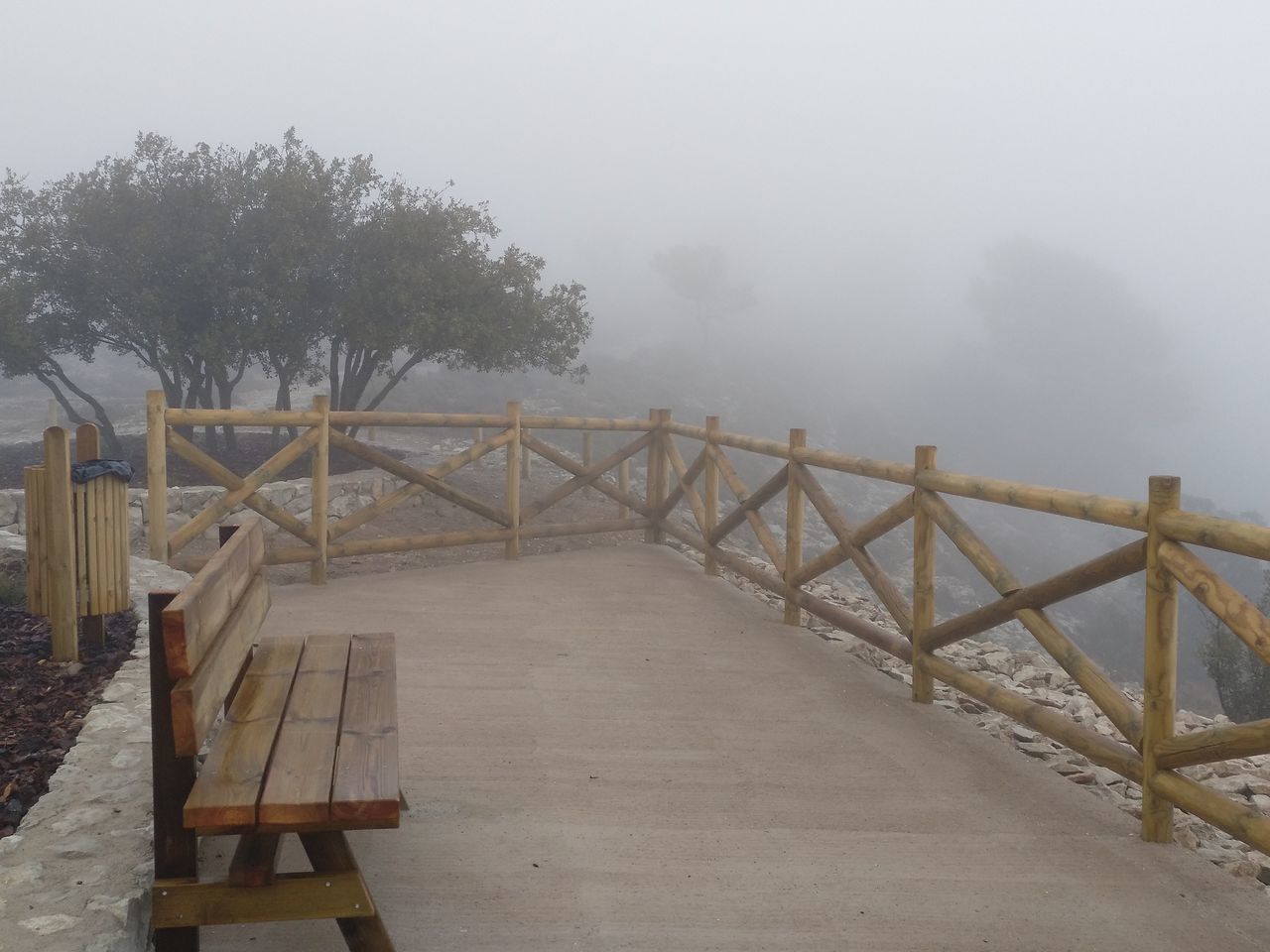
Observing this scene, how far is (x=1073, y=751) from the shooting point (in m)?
4.25

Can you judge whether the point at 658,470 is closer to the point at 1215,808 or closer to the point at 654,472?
the point at 654,472

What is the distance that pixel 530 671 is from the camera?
16.3 ft

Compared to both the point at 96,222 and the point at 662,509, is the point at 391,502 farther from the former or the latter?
the point at 96,222

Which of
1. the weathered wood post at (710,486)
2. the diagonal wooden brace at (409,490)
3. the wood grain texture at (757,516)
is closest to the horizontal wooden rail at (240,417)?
the diagonal wooden brace at (409,490)

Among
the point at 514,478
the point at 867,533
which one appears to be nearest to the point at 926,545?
the point at 867,533

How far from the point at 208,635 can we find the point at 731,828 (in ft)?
5.77

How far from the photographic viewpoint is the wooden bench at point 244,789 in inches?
77.3

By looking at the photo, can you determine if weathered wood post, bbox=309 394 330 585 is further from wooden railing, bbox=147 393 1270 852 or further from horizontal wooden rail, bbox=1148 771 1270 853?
horizontal wooden rail, bbox=1148 771 1270 853

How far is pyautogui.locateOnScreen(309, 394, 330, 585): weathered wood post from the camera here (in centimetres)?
699

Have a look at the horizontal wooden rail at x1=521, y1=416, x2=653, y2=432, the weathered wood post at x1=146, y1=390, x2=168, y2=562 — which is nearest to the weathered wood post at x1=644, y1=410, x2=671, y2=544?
the horizontal wooden rail at x1=521, y1=416, x2=653, y2=432

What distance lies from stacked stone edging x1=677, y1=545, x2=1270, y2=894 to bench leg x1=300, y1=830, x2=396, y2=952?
254cm

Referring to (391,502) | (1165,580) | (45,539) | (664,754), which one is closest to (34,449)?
(391,502)

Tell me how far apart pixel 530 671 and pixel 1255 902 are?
10.3 ft

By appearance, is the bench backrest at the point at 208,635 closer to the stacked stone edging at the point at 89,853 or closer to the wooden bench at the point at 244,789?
the wooden bench at the point at 244,789
